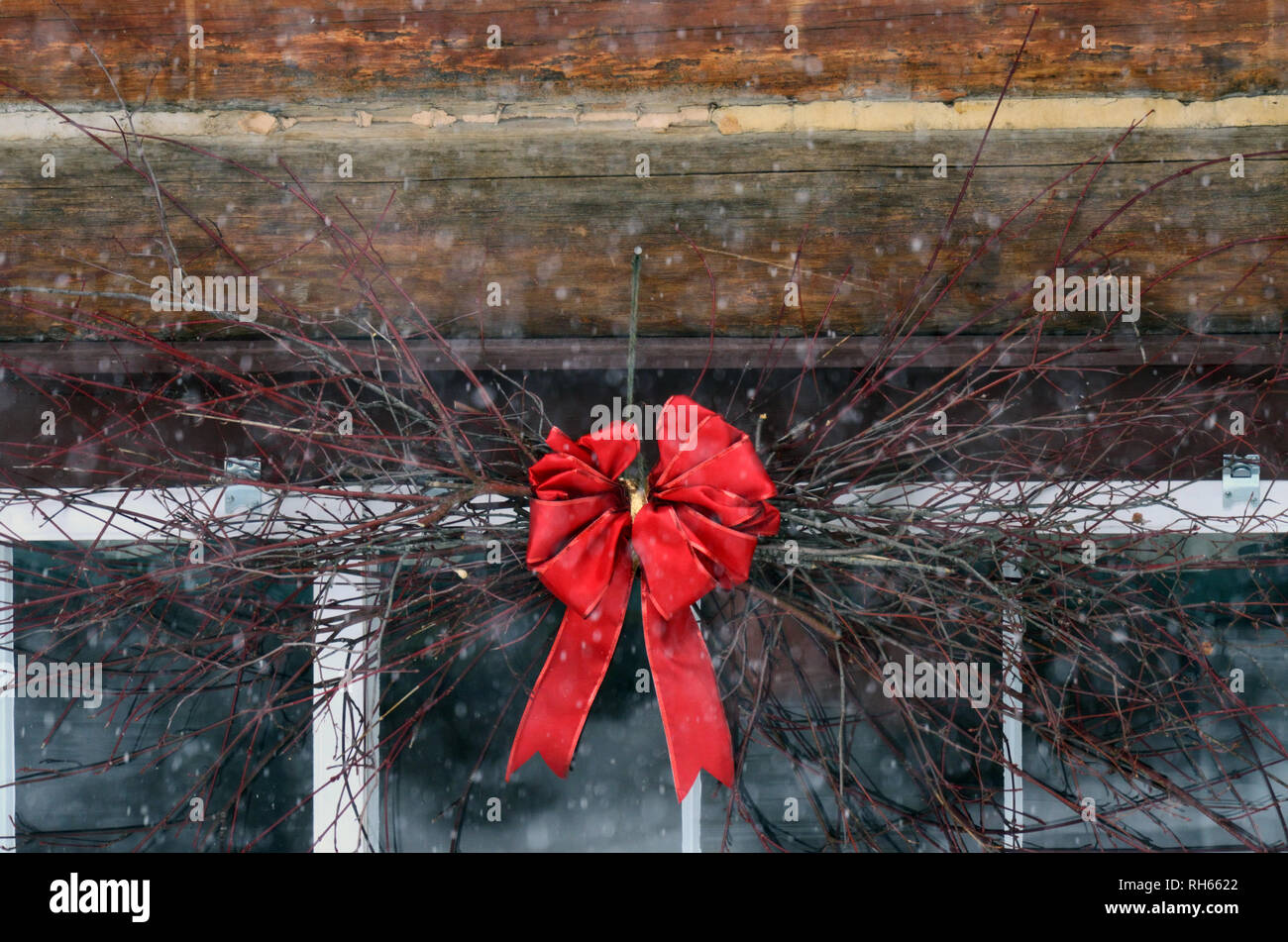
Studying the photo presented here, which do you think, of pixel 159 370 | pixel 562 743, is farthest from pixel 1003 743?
pixel 159 370

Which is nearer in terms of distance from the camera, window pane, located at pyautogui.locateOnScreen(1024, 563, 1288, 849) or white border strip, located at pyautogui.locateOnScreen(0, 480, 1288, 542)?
white border strip, located at pyautogui.locateOnScreen(0, 480, 1288, 542)

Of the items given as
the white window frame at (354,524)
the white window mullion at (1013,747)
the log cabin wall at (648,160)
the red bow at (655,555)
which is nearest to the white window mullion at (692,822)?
the white window frame at (354,524)

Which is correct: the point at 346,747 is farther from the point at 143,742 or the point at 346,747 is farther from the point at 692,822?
the point at 692,822

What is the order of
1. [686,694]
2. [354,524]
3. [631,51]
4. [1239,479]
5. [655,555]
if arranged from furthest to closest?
[631,51]
[1239,479]
[354,524]
[686,694]
[655,555]

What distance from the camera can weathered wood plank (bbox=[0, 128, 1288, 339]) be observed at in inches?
85.0

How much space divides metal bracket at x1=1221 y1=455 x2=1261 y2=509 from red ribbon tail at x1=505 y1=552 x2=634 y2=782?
1.37 meters

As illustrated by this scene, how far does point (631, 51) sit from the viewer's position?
2.19m

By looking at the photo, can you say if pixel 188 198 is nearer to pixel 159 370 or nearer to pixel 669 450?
pixel 159 370

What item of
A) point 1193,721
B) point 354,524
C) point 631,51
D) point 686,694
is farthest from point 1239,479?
point 354,524

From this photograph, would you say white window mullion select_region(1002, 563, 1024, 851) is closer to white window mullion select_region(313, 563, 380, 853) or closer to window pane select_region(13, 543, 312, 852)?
white window mullion select_region(313, 563, 380, 853)

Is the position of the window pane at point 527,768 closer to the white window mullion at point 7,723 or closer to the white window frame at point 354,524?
the white window frame at point 354,524

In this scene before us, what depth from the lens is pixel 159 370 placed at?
7.29ft

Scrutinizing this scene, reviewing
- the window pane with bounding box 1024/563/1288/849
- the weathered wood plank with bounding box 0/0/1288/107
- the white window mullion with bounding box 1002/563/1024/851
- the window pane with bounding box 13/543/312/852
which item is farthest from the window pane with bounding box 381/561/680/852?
the weathered wood plank with bounding box 0/0/1288/107

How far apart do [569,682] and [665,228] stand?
3.51ft
